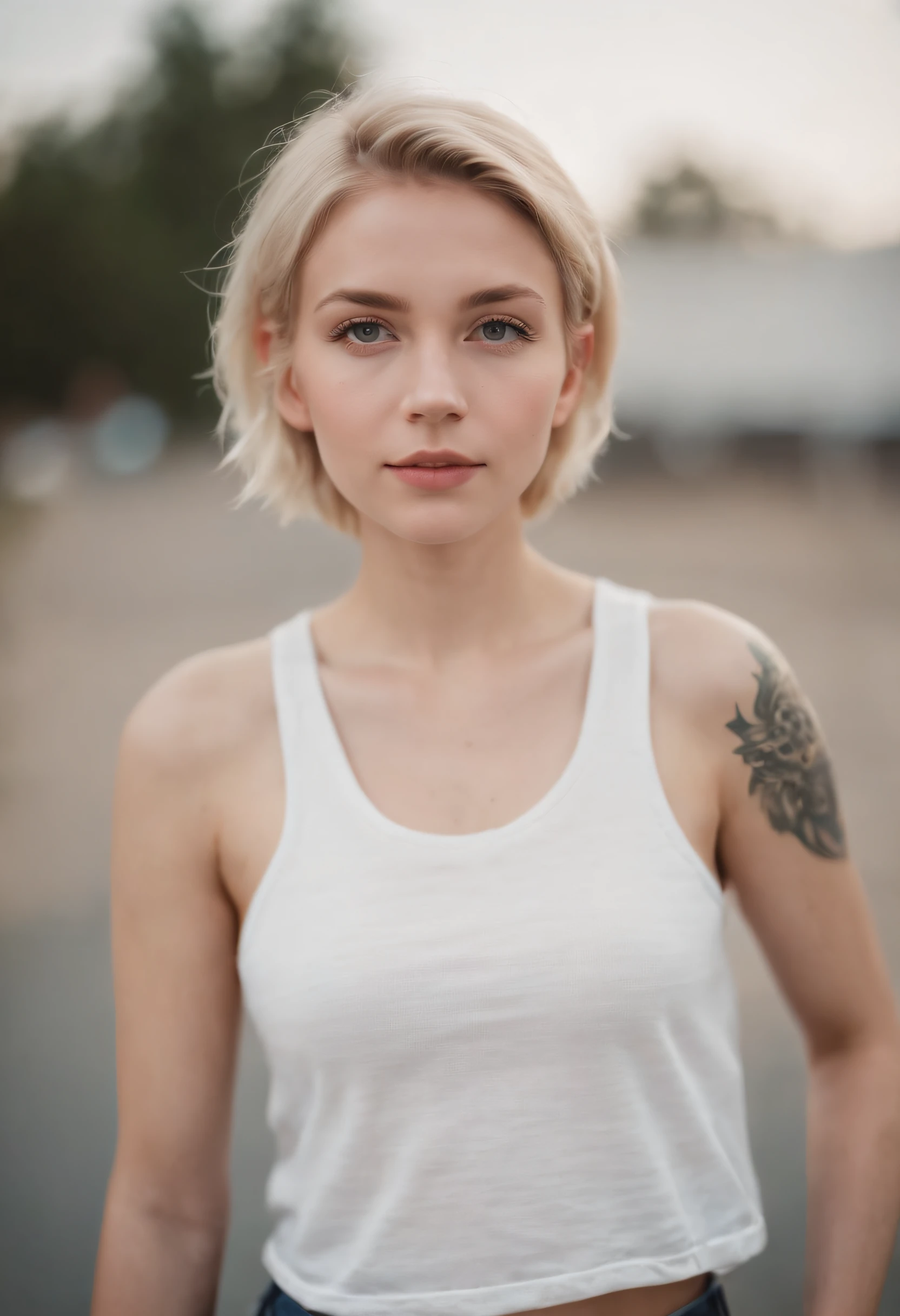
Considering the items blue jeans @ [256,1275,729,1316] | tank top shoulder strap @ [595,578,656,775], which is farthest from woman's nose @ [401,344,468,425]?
blue jeans @ [256,1275,729,1316]

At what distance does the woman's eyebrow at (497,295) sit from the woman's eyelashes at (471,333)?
0.02 meters

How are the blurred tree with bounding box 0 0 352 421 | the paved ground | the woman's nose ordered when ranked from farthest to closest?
the blurred tree with bounding box 0 0 352 421 → the paved ground → the woman's nose

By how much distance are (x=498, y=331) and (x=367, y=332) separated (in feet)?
0.41

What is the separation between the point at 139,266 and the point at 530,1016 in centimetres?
573

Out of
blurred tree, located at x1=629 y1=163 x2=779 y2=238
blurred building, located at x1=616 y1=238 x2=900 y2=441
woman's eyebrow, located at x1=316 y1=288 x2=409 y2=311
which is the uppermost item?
blurred tree, located at x1=629 y1=163 x2=779 y2=238

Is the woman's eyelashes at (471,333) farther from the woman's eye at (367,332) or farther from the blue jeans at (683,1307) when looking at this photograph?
the blue jeans at (683,1307)

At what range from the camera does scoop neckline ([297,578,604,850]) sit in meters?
0.99

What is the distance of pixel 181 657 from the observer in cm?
435

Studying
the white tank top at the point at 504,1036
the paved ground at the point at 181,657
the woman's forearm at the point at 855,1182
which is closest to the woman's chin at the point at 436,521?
the white tank top at the point at 504,1036

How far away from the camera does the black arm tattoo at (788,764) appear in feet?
3.49

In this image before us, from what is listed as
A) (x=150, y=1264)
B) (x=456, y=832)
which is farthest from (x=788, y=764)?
(x=150, y=1264)

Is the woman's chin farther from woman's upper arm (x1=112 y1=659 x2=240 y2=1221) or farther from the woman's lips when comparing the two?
woman's upper arm (x1=112 y1=659 x2=240 y2=1221)

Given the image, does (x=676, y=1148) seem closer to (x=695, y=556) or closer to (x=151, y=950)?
(x=151, y=950)

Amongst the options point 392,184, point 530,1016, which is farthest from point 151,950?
point 392,184
